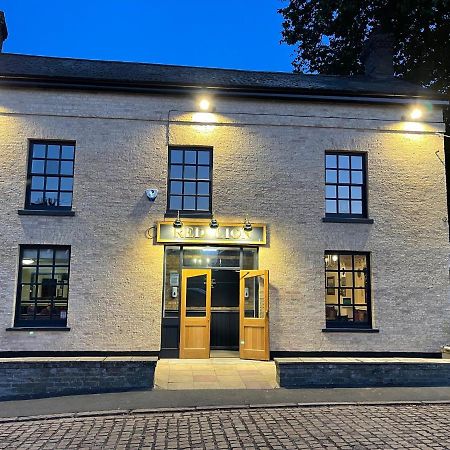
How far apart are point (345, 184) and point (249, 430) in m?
7.94

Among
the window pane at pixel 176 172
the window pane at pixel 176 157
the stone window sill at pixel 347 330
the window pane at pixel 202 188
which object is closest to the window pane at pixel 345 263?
the stone window sill at pixel 347 330

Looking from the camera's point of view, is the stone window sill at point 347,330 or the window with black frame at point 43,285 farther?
the stone window sill at point 347,330

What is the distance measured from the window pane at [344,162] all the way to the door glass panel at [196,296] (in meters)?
5.06

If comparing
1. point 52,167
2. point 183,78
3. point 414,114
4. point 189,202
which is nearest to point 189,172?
point 189,202

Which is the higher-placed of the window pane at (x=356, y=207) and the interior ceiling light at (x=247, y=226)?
the window pane at (x=356, y=207)

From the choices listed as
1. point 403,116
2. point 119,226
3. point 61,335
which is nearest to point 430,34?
point 403,116

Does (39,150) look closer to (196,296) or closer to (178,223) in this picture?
(178,223)

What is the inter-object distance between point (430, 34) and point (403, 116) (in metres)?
9.85

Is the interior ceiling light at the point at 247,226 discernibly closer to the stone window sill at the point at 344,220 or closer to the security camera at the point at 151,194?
the stone window sill at the point at 344,220

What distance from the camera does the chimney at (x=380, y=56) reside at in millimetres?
16047

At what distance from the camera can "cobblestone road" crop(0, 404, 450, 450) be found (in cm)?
593

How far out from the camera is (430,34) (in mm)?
19703

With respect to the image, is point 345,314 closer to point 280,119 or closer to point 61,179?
point 280,119

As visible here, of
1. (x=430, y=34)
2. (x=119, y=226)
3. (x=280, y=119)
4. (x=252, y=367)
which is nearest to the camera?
(x=252, y=367)
